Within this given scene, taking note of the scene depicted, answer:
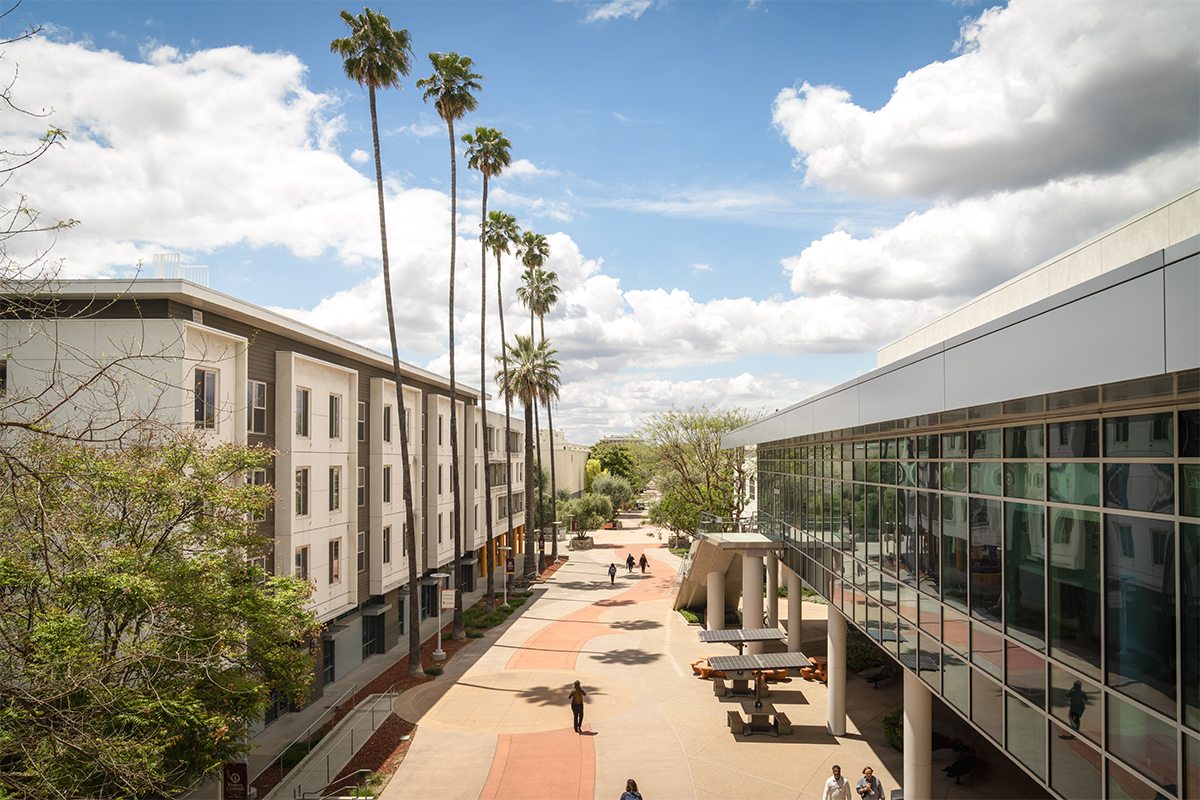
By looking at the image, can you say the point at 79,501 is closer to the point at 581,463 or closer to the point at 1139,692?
the point at 1139,692

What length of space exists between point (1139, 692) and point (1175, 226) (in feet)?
19.5

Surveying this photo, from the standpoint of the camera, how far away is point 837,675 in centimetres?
1875

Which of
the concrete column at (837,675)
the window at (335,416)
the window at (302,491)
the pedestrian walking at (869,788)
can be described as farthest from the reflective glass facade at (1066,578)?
the window at (335,416)

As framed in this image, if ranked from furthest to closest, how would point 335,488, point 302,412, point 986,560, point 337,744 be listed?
point 335,488, point 302,412, point 337,744, point 986,560

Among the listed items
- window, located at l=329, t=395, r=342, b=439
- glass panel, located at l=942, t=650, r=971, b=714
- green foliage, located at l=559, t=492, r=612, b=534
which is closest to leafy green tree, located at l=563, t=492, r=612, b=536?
green foliage, located at l=559, t=492, r=612, b=534

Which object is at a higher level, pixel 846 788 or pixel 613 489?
pixel 846 788

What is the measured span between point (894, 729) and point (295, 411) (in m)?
19.5

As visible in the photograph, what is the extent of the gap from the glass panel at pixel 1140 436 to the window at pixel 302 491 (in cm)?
2024

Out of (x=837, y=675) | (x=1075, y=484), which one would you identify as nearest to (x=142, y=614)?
(x=1075, y=484)

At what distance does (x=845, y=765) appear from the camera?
16531 millimetres

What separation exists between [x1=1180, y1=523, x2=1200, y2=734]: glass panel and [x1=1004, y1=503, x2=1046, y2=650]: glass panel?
2.19 meters

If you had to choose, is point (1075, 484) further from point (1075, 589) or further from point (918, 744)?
point (918, 744)

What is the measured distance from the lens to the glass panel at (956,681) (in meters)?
10.3

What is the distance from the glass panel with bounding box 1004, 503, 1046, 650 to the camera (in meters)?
8.33
